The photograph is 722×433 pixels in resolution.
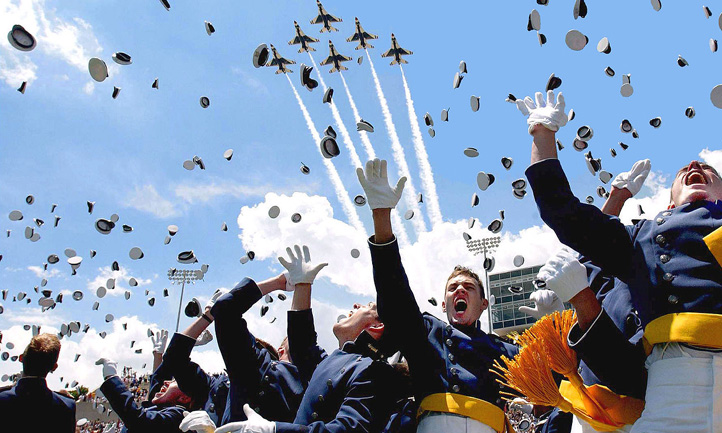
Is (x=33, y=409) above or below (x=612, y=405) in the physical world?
above

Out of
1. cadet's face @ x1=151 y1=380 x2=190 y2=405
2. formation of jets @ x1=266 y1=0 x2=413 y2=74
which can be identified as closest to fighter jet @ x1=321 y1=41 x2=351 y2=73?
formation of jets @ x1=266 y1=0 x2=413 y2=74

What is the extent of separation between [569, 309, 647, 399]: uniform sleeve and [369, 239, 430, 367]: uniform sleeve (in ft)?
3.72

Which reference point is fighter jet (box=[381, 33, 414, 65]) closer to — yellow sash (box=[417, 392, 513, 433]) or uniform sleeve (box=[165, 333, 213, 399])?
uniform sleeve (box=[165, 333, 213, 399])

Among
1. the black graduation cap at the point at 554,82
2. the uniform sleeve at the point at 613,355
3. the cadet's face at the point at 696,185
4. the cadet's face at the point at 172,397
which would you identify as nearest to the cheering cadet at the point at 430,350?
the uniform sleeve at the point at 613,355

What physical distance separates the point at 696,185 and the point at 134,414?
5.49 meters

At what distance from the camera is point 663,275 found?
3066mm

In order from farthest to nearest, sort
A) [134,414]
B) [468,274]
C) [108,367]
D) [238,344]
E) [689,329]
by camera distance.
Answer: [108,367]
[134,414]
[238,344]
[468,274]
[689,329]

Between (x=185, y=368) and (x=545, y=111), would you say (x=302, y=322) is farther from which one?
(x=545, y=111)

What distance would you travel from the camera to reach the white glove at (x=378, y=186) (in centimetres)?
396

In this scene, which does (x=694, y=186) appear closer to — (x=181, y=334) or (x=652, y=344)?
(x=652, y=344)

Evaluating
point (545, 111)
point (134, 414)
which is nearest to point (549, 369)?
point (545, 111)

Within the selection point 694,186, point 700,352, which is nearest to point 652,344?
point 700,352

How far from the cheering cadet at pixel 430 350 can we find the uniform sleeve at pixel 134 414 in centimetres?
324

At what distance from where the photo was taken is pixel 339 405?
4.13 metres
